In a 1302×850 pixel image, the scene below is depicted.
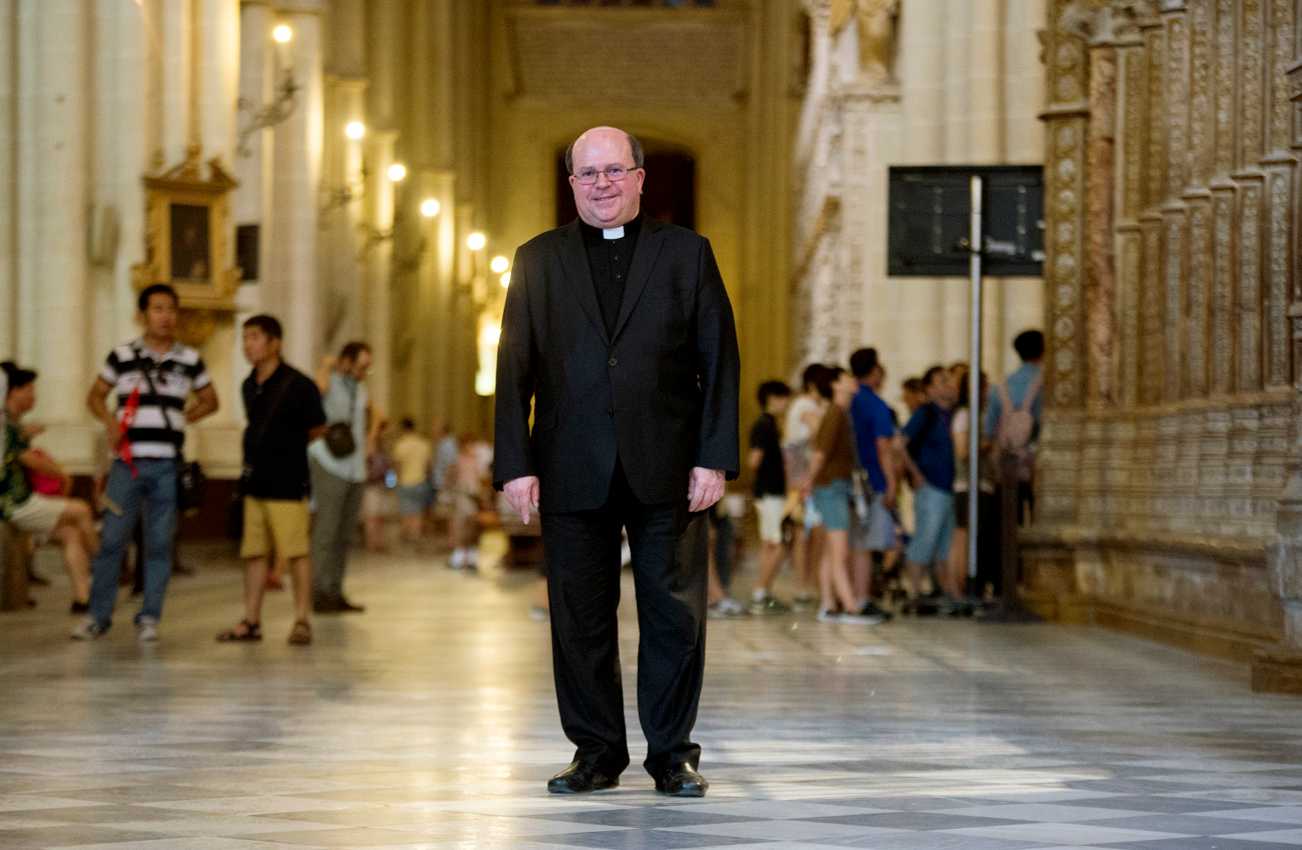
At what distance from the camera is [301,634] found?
41.2 ft

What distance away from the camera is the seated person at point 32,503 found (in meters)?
14.5

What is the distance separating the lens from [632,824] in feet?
18.8

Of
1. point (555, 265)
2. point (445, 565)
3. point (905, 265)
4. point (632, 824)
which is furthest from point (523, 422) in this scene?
point (445, 565)

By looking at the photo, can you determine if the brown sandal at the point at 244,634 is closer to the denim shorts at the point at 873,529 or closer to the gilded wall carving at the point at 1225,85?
the denim shorts at the point at 873,529

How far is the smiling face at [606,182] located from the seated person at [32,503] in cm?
860

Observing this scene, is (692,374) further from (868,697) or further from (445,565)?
(445,565)

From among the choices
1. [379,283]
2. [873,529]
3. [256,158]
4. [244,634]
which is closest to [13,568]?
[244,634]

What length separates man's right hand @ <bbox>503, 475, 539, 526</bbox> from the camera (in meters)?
6.44

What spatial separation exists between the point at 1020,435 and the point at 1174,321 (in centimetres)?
236

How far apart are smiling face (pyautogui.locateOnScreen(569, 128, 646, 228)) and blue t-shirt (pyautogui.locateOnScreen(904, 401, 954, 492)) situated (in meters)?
9.59

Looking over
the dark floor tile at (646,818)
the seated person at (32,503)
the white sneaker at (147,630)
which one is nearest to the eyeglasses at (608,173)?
the dark floor tile at (646,818)

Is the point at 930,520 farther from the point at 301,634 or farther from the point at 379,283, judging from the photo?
the point at 379,283

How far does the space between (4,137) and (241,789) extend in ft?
48.3

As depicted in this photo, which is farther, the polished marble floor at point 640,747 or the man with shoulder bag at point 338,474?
the man with shoulder bag at point 338,474
